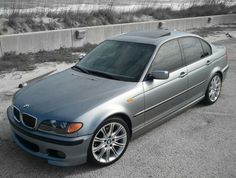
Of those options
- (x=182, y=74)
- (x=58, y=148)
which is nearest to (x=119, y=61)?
(x=182, y=74)

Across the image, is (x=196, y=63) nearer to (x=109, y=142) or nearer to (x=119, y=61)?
(x=119, y=61)

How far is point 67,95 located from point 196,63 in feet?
8.03

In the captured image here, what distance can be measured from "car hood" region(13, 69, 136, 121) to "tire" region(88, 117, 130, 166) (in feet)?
1.06

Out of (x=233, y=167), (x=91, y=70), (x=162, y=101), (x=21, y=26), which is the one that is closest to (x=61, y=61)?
(x=21, y=26)

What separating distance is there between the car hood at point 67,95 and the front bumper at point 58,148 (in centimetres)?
23

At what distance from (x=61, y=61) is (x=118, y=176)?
5.56 metres

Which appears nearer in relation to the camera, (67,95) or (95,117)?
(95,117)

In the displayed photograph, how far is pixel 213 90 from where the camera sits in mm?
5645

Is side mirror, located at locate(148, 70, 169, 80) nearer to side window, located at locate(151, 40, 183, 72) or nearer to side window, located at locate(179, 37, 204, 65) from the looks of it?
side window, located at locate(151, 40, 183, 72)

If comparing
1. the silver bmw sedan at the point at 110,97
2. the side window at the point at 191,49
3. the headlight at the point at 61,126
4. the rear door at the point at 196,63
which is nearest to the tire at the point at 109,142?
the silver bmw sedan at the point at 110,97

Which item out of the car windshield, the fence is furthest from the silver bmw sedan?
the fence

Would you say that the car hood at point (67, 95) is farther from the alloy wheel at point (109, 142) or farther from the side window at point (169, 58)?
the side window at point (169, 58)

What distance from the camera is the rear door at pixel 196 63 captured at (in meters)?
4.89

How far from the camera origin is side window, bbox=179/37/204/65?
490 centimetres
